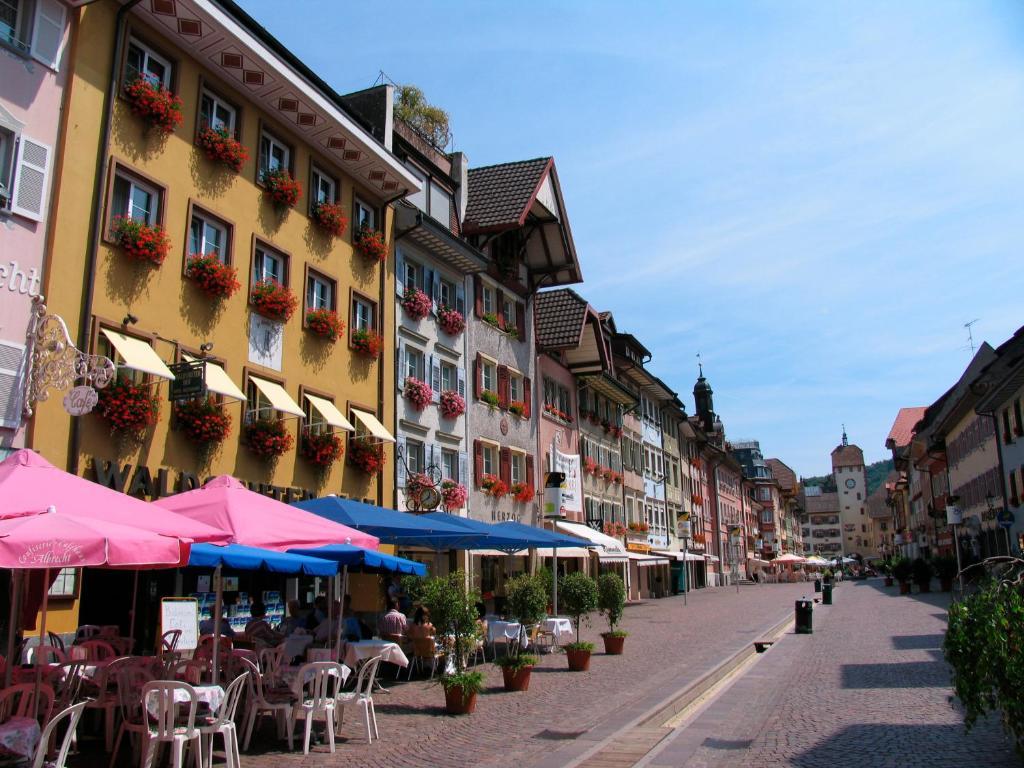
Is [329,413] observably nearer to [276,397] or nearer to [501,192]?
[276,397]

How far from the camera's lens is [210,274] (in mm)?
16781

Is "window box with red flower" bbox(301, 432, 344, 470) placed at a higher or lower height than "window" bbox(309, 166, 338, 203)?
lower

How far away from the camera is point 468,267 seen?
Answer: 28.3 m

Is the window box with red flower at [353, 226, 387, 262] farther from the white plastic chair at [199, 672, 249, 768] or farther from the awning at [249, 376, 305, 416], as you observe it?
the white plastic chair at [199, 672, 249, 768]

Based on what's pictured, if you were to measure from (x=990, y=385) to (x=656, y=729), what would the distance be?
1226 inches

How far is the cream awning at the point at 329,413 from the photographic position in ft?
64.8

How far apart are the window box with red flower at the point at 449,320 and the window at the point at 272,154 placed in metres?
7.59

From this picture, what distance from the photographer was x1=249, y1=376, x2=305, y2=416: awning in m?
17.7

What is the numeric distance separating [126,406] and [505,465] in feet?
58.7

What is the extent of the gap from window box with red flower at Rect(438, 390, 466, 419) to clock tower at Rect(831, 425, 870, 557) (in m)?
154

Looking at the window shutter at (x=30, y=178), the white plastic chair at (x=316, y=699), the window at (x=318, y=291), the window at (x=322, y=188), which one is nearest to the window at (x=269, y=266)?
the window at (x=318, y=291)

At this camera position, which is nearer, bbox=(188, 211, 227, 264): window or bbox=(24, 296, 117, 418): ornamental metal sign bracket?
bbox=(24, 296, 117, 418): ornamental metal sign bracket

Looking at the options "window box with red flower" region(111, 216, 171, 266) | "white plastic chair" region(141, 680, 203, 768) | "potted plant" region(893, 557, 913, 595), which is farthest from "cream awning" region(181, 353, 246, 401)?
"potted plant" region(893, 557, 913, 595)

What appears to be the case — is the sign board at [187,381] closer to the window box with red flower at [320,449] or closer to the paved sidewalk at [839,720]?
the window box with red flower at [320,449]
